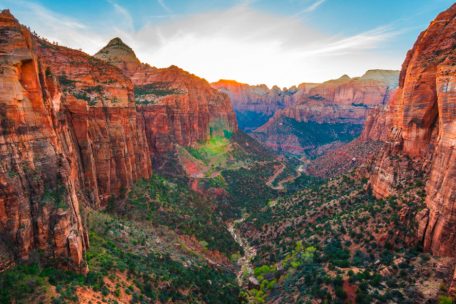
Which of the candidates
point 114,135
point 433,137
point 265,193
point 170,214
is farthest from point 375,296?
point 265,193

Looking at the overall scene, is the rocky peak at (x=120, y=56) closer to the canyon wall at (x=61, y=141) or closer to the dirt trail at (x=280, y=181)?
the canyon wall at (x=61, y=141)

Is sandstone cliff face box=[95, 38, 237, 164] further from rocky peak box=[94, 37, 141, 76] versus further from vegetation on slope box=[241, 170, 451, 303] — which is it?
vegetation on slope box=[241, 170, 451, 303]

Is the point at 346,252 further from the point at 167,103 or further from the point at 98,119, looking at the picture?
the point at 167,103

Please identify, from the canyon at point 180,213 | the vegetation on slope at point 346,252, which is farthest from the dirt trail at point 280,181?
the vegetation on slope at point 346,252

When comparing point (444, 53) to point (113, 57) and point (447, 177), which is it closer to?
point (447, 177)

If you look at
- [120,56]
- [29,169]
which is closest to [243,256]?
[29,169]

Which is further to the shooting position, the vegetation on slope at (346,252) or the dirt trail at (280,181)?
the dirt trail at (280,181)
